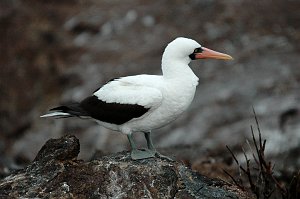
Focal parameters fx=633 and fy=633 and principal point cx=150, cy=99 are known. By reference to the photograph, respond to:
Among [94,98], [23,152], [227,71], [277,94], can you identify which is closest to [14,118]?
[23,152]

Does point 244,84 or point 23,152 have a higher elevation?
point 244,84

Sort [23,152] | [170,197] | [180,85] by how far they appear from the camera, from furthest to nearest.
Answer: [23,152]
[180,85]
[170,197]

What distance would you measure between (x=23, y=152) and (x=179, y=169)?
1089 centimetres

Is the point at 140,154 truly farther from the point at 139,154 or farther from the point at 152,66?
the point at 152,66

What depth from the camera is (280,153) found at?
1367 centimetres

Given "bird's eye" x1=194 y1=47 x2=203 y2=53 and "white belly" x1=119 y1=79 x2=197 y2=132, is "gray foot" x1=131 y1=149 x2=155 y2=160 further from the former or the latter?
"bird's eye" x1=194 y1=47 x2=203 y2=53

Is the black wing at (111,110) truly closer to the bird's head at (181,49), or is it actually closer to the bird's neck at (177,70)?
the bird's neck at (177,70)

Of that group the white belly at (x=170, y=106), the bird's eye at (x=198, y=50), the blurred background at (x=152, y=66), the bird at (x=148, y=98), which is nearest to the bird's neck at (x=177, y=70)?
the bird at (x=148, y=98)

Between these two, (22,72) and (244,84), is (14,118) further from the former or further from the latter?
(244,84)

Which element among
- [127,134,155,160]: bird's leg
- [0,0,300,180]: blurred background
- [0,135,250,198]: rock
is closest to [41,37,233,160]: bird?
[127,134,155,160]: bird's leg

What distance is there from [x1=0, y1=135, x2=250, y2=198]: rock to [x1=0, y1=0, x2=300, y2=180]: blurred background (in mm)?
5895

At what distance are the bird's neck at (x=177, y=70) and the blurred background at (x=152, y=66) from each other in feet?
19.0

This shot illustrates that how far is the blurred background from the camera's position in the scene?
1536 centimetres

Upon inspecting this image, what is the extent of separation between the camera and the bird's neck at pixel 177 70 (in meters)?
7.39
